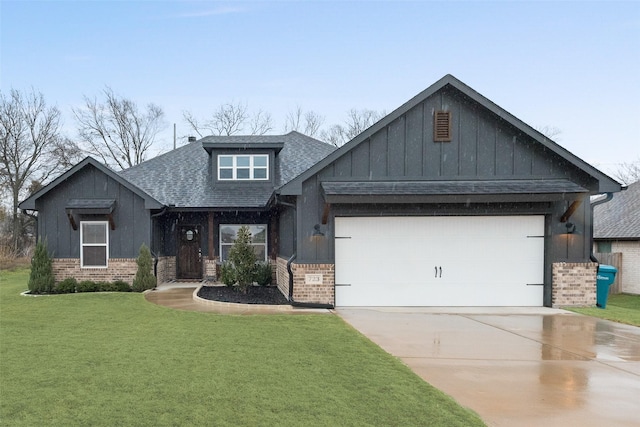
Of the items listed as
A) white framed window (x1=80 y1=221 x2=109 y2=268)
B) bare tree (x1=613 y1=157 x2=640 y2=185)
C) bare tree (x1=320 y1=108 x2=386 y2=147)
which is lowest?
white framed window (x1=80 y1=221 x2=109 y2=268)

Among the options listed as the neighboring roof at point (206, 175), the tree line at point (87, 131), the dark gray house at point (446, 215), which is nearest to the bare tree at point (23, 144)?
the tree line at point (87, 131)

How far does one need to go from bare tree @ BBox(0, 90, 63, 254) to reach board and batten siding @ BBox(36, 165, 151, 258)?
1859 centimetres

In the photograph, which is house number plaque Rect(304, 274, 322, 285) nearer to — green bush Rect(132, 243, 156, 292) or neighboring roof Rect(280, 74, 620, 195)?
neighboring roof Rect(280, 74, 620, 195)

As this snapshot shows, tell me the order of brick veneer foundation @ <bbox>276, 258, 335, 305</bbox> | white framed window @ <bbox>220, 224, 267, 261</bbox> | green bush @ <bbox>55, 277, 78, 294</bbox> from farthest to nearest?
1. white framed window @ <bbox>220, 224, 267, 261</bbox>
2. green bush @ <bbox>55, 277, 78, 294</bbox>
3. brick veneer foundation @ <bbox>276, 258, 335, 305</bbox>

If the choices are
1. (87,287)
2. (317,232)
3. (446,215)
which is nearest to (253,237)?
(87,287)

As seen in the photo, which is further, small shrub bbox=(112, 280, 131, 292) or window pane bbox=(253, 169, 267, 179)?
window pane bbox=(253, 169, 267, 179)

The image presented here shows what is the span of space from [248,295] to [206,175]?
7500 millimetres

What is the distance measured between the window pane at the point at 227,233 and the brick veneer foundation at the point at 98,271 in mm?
3432

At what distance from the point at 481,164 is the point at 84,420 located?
33.5 feet

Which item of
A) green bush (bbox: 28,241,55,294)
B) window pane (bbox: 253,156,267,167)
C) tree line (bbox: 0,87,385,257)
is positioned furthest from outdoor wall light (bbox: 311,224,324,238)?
tree line (bbox: 0,87,385,257)

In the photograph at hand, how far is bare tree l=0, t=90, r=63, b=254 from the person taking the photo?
30.8m

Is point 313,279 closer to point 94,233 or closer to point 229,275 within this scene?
point 229,275

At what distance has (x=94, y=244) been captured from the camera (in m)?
14.6

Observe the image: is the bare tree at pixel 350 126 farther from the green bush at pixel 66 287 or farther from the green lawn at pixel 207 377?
the green lawn at pixel 207 377
